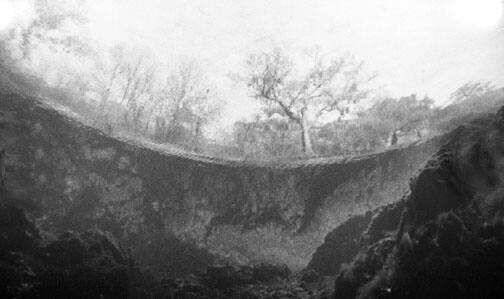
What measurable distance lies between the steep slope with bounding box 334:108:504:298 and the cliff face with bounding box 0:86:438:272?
467 centimetres

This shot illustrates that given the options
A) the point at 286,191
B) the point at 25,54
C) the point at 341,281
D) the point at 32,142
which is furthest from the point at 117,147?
the point at 25,54

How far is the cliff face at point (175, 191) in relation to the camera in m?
15.5

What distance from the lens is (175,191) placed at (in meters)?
18.2

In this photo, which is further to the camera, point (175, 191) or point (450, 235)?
point (175, 191)

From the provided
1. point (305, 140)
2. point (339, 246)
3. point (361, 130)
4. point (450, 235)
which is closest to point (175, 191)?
point (339, 246)

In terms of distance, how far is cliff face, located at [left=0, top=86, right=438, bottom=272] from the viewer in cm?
1552

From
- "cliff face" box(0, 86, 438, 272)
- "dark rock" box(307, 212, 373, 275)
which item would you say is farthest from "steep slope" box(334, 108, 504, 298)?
"cliff face" box(0, 86, 438, 272)

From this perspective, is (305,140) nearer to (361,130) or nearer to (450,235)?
(361,130)

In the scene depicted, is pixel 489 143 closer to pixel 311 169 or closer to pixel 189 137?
pixel 311 169

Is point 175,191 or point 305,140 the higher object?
point 305,140

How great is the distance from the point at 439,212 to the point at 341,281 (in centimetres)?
353

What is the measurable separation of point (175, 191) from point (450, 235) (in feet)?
44.0

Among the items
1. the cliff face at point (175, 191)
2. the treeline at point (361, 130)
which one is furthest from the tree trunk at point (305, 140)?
the cliff face at point (175, 191)

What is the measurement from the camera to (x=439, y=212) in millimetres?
8867
